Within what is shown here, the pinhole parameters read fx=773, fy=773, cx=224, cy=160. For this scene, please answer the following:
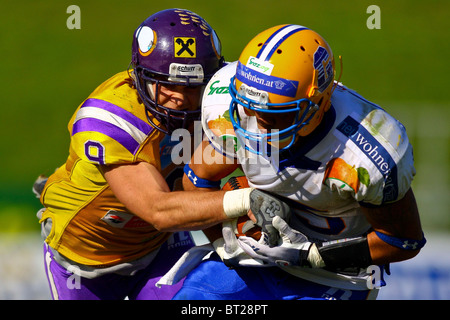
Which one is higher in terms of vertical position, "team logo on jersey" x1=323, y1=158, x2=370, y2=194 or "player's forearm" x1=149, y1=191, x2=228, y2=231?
"team logo on jersey" x1=323, y1=158, x2=370, y2=194

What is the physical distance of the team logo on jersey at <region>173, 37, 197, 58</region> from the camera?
3.71 metres

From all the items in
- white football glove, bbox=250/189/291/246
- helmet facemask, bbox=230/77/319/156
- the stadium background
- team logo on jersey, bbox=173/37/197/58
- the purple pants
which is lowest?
the stadium background

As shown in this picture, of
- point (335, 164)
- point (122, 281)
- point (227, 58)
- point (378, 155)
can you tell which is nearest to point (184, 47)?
point (335, 164)

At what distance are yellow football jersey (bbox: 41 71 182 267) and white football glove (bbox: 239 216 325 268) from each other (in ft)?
2.42

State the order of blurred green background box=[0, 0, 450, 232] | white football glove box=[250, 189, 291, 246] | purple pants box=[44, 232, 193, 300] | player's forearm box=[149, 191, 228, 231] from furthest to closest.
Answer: blurred green background box=[0, 0, 450, 232] < purple pants box=[44, 232, 193, 300] < player's forearm box=[149, 191, 228, 231] < white football glove box=[250, 189, 291, 246]

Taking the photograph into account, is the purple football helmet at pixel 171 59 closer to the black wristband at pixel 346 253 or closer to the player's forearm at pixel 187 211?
the player's forearm at pixel 187 211

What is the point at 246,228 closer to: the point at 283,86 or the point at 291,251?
the point at 291,251

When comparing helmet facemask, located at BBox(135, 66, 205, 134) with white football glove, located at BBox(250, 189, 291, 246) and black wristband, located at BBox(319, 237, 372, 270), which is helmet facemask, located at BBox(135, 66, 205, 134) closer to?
white football glove, located at BBox(250, 189, 291, 246)

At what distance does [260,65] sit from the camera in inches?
120

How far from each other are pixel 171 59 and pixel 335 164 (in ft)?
3.47

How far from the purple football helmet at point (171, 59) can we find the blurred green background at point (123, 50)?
579cm

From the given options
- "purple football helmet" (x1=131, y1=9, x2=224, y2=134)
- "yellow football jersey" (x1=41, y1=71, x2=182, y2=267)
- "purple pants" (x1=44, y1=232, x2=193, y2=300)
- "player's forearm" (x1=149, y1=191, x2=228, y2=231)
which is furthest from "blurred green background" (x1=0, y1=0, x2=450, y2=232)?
"player's forearm" (x1=149, y1=191, x2=228, y2=231)

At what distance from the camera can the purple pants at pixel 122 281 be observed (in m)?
4.23

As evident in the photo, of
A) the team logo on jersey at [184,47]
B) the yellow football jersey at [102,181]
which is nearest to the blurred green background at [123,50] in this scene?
the yellow football jersey at [102,181]
